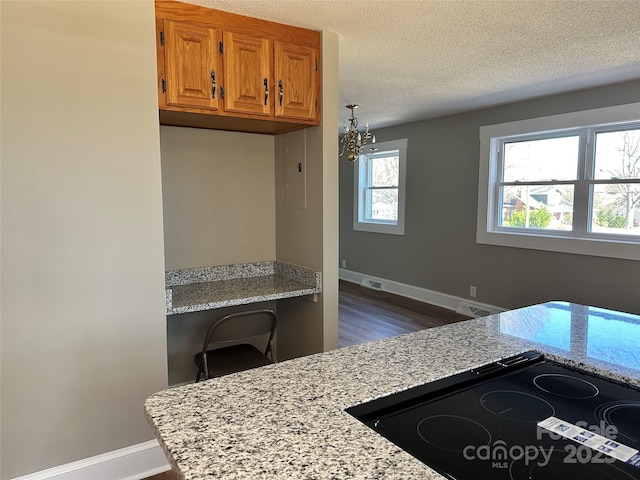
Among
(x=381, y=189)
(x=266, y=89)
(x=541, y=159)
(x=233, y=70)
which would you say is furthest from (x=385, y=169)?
(x=233, y=70)

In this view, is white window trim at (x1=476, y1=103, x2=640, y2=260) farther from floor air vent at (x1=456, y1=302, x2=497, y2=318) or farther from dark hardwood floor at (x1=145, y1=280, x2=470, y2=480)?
dark hardwood floor at (x1=145, y1=280, x2=470, y2=480)

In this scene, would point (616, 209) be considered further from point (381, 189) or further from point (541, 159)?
point (381, 189)

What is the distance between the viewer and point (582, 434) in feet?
2.90

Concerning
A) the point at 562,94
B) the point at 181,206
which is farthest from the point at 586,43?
the point at 181,206

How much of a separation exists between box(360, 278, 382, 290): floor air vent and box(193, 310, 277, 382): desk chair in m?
3.93

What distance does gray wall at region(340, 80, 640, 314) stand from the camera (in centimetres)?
375

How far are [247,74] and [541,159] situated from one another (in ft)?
10.8

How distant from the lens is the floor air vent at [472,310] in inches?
187

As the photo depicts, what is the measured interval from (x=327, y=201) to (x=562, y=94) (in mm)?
2814

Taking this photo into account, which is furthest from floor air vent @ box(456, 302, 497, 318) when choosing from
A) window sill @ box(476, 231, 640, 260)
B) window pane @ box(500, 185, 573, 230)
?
window pane @ box(500, 185, 573, 230)

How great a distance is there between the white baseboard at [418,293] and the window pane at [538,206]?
0.96 metres

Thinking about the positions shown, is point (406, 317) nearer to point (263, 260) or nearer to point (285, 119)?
point (263, 260)

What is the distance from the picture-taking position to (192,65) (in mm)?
2143

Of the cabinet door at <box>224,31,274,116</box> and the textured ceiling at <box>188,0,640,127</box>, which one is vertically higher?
the textured ceiling at <box>188,0,640,127</box>
